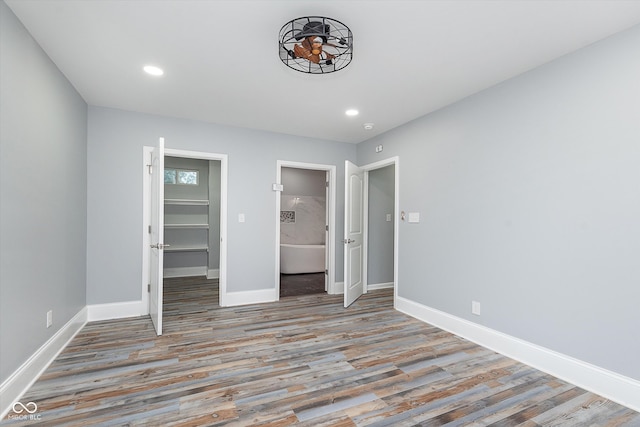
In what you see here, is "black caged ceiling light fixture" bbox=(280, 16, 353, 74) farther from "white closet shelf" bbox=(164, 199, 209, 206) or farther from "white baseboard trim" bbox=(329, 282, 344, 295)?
"white closet shelf" bbox=(164, 199, 209, 206)

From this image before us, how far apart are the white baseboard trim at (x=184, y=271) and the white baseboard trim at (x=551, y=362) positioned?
15.8ft

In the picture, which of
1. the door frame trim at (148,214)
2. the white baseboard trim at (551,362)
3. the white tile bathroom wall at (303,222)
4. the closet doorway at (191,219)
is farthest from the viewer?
the white tile bathroom wall at (303,222)

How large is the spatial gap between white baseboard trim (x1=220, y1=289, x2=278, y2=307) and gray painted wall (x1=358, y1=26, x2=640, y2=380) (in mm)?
2251

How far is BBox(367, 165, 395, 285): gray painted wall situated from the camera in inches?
207

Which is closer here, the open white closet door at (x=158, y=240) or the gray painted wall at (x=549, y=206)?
the gray painted wall at (x=549, y=206)

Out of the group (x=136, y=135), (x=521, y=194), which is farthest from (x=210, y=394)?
(x=136, y=135)

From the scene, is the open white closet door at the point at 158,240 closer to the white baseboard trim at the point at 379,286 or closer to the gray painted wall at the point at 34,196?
the gray painted wall at the point at 34,196

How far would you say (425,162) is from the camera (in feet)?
12.6

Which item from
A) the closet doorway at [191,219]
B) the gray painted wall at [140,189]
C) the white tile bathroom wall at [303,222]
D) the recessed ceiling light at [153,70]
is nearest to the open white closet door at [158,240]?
the gray painted wall at [140,189]

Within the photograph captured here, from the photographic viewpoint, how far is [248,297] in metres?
4.48

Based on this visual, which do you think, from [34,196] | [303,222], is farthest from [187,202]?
[34,196]

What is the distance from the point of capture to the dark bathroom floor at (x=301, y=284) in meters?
5.21

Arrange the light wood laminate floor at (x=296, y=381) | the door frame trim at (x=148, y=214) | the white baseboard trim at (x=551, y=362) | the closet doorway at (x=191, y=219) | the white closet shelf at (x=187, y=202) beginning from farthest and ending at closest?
the closet doorway at (x=191, y=219)
the white closet shelf at (x=187, y=202)
the door frame trim at (x=148, y=214)
the white baseboard trim at (x=551, y=362)
the light wood laminate floor at (x=296, y=381)

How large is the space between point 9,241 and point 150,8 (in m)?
1.75
